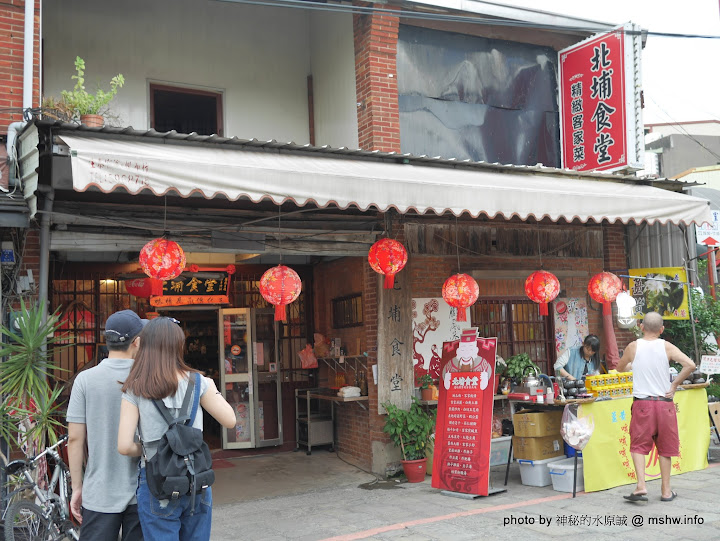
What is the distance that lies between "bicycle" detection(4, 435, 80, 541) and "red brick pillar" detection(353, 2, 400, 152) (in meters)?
6.09

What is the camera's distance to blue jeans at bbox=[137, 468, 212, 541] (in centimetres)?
365

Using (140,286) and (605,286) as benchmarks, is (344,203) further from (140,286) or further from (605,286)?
(605,286)

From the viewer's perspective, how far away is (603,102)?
1095 cm

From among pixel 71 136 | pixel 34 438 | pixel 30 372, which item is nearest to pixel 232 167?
pixel 71 136

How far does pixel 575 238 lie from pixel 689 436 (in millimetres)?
3679

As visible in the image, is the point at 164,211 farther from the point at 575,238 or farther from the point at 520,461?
the point at 575,238

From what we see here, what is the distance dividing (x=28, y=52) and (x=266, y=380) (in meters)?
6.26

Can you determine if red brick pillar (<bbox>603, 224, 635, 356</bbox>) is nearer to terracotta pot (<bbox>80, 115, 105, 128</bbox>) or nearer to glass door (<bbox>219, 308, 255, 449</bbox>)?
glass door (<bbox>219, 308, 255, 449</bbox>)

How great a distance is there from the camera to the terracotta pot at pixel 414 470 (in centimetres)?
906

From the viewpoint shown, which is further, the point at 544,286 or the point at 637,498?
the point at 544,286

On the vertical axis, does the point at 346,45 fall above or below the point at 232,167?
above

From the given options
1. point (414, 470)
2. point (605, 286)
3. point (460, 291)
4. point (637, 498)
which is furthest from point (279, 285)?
point (605, 286)

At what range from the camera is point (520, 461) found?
8.54 m

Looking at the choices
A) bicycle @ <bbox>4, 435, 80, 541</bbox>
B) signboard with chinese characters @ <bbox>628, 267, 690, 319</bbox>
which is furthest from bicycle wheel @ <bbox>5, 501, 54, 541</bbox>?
signboard with chinese characters @ <bbox>628, 267, 690, 319</bbox>
